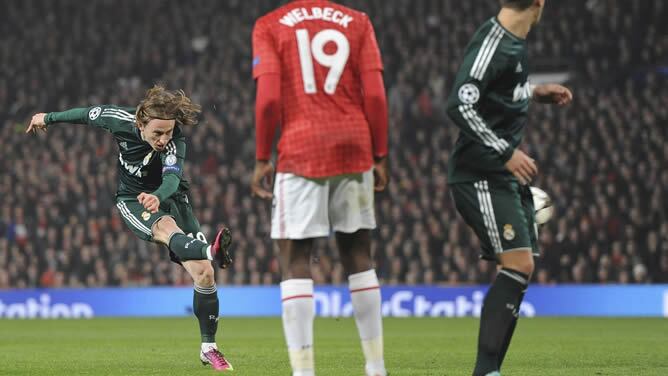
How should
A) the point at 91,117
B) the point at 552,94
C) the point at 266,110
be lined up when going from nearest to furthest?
the point at 266,110 → the point at 552,94 → the point at 91,117

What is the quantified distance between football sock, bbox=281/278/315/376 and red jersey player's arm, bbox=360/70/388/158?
83cm

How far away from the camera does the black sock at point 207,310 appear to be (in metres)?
8.24

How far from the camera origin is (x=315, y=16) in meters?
5.75

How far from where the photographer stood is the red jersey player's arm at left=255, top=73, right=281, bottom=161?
5.50 m

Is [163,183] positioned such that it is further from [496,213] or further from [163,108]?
[496,213]

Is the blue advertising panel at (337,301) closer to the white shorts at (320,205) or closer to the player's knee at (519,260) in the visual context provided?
the player's knee at (519,260)

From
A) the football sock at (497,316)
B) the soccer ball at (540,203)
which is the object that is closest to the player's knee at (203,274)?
the soccer ball at (540,203)

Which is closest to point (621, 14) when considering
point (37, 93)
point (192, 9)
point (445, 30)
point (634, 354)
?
point (445, 30)

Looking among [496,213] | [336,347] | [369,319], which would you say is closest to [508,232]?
[496,213]

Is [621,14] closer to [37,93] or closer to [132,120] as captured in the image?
[37,93]

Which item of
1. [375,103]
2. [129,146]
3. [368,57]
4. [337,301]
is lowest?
[337,301]

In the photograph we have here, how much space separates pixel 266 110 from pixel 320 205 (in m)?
0.56

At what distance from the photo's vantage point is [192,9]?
28.5m

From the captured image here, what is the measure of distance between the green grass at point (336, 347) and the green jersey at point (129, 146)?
1.40 m
